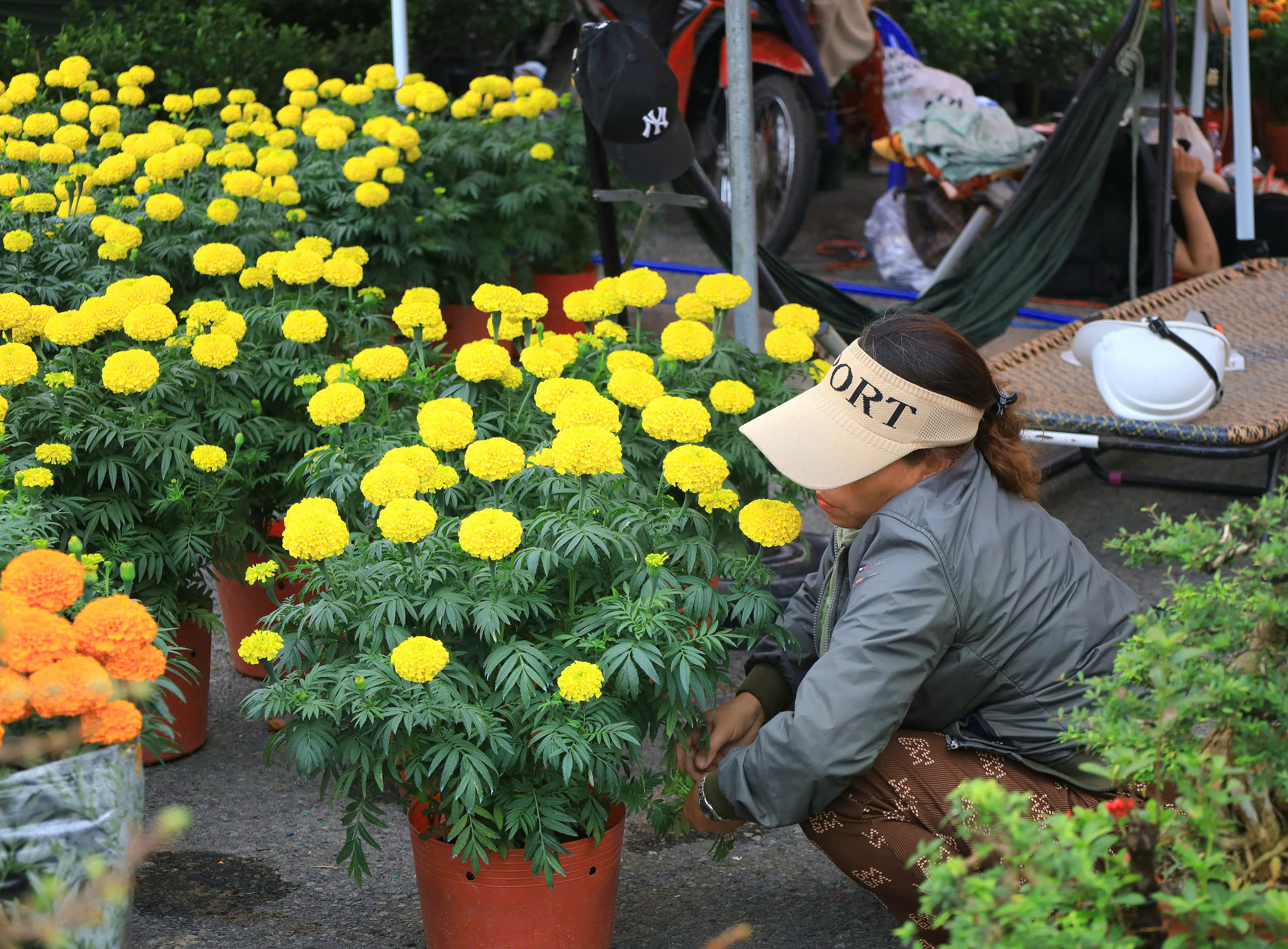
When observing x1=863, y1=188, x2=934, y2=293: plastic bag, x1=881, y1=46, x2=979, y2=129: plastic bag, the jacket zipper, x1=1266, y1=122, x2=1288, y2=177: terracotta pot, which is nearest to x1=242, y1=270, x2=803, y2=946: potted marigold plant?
the jacket zipper

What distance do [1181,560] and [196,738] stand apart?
2.43 metres

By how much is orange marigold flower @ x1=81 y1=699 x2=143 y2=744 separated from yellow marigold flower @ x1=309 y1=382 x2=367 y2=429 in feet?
3.09

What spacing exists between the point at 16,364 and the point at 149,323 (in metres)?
0.24

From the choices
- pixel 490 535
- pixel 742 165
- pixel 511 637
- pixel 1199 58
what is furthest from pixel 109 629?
pixel 1199 58

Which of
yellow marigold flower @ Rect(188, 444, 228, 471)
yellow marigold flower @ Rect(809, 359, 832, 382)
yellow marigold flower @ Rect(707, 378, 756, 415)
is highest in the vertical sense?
yellow marigold flower @ Rect(707, 378, 756, 415)

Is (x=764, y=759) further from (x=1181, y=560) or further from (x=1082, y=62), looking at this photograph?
(x=1082, y=62)

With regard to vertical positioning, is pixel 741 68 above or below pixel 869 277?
above

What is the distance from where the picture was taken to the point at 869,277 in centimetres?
783

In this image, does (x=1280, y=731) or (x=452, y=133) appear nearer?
(x=1280, y=731)

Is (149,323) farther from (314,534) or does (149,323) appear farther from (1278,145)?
(1278,145)

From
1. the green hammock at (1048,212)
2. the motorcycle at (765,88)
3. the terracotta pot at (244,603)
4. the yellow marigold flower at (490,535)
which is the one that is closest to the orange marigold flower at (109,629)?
the yellow marigold flower at (490,535)

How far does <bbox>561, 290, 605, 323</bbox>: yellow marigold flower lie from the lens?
2.64 meters

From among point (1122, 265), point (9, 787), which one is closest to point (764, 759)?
point (9, 787)

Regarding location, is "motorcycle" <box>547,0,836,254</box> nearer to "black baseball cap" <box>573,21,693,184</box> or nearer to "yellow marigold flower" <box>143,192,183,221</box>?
"black baseball cap" <box>573,21,693,184</box>
